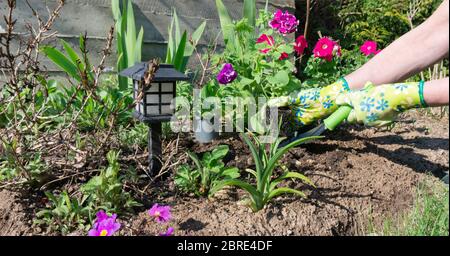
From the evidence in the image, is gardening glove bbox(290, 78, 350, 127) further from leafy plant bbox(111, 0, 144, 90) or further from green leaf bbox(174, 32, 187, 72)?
leafy plant bbox(111, 0, 144, 90)

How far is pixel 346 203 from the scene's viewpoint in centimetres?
189

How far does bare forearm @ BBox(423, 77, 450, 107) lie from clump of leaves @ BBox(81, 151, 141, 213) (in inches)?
43.9

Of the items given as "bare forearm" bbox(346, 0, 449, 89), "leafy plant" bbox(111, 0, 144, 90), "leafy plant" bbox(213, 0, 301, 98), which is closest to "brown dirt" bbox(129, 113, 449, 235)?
"leafy plant" bbox(213, 0, 301, 98)

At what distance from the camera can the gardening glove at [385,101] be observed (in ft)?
5.11

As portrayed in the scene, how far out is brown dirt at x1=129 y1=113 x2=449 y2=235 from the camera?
65.9 inches

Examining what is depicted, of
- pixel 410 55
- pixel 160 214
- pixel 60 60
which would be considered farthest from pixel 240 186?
pixel 60 60

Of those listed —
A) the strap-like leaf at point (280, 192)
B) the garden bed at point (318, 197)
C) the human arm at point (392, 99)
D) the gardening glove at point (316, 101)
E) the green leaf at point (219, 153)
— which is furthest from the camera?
the gardening glove at point (316, 101)

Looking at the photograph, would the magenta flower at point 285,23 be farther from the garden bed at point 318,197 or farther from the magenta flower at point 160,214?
the magenta flower at point 160,214

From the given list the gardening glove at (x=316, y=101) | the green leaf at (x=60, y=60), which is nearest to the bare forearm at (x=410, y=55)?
the gardening glove at (x=316, y=101)

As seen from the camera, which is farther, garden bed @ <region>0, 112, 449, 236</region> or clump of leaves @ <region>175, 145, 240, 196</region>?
clump of leaves @ <region>175, 145, 240, 196</region>

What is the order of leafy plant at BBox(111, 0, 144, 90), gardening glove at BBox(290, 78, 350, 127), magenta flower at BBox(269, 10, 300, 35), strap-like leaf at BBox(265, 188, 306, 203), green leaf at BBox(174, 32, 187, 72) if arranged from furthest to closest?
leafy plant at BBox(111, 0, 144, 90), green leaf at BBox(174, 32, 187, 72), magenta flower at BBox(269, 10, 300, 35), gardening glove at BBox(290, 78, 350, 127), strap-like leaf at BBox(265, 188, 306, 203)

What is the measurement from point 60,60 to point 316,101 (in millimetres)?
1406

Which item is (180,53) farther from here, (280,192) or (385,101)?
(385,101)
